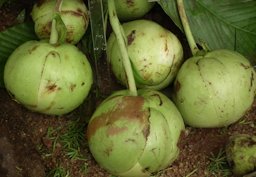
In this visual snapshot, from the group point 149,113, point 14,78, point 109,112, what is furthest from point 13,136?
point 149,113

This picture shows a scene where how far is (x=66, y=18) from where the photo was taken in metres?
1.93

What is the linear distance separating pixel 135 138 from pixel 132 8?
56cm

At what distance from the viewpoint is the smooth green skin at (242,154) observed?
183cm

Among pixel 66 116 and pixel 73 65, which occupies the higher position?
pixel 73 65

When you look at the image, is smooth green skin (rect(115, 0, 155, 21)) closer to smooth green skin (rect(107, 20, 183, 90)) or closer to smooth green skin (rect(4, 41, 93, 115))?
smooth green skin (rect(107, 20, 183, 90))

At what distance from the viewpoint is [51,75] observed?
5.87 ft

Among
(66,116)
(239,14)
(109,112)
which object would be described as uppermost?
(239,14)

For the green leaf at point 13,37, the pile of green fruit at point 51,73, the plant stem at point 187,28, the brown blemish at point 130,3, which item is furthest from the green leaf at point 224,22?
the green leaf at point 13,37

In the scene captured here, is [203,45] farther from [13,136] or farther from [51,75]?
[13,136]

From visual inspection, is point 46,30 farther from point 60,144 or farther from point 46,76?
point 60,144

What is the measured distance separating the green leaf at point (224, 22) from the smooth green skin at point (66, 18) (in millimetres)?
404

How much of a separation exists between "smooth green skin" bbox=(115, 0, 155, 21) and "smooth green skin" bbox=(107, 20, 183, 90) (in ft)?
0.22

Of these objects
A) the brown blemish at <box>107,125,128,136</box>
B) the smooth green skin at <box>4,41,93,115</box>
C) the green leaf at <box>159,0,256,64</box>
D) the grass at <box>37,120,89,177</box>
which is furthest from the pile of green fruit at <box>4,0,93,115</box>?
the green leaf at <box>159,0,256,64</box>

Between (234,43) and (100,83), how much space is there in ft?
1.68
